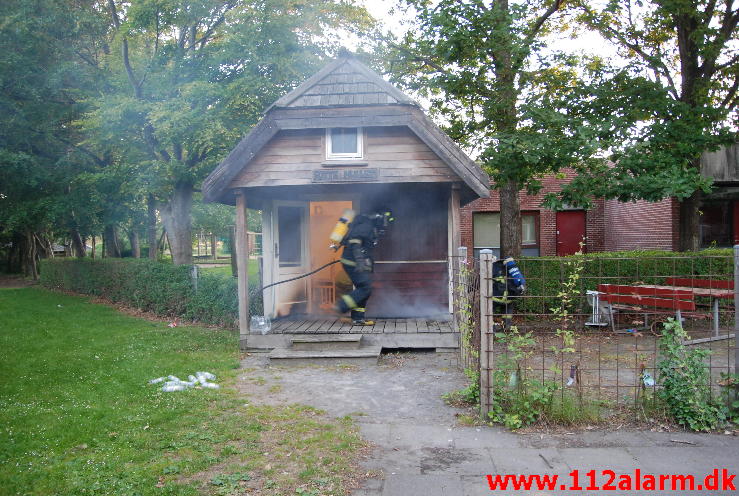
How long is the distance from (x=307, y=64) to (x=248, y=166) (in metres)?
6.10

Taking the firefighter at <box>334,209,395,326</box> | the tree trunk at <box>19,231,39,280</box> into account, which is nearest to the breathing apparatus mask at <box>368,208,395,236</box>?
the firefighter at <box>334,209,395,326</box>

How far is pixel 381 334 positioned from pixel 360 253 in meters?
1.42

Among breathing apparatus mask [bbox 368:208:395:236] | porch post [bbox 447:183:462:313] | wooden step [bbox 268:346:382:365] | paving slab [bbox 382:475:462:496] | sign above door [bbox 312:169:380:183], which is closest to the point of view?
paving slab [bbox 382:475:462:496]

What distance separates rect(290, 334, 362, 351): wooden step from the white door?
5.43 ft

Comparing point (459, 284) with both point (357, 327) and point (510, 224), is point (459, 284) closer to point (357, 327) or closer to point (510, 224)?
point (357, 327)

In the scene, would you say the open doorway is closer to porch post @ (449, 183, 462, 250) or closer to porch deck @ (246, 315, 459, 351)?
porch deck @ (246, 315, 459, 351)

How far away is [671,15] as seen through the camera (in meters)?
11.7

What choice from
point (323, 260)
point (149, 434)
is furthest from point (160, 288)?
point (149, 434)

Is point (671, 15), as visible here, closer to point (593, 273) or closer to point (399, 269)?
point (593, 273)

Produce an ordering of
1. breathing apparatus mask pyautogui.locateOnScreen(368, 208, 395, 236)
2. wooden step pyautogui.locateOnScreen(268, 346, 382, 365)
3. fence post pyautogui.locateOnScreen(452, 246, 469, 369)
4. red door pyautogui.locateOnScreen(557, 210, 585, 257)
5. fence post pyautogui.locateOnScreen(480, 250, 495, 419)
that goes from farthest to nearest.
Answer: red door pyautogui.locateOnScreen(557, 210, 585, 257) → breathing apparatus mask pyautogui.locateOnScreen(368, 208, 395, 236) → wooden step pyautogui.locateOnScreen(268, 346, 382, 365) → fence post pyautogui.locateOnScreen(452, 246, 469, 369) → fence post pyautogui.locateOnScreen(480, 250, 495, 419)

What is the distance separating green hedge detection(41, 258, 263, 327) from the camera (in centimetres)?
1279

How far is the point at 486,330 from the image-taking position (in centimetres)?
562

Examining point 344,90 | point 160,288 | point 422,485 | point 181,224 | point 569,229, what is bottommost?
point 422,485

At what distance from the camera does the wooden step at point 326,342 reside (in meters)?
9.05
